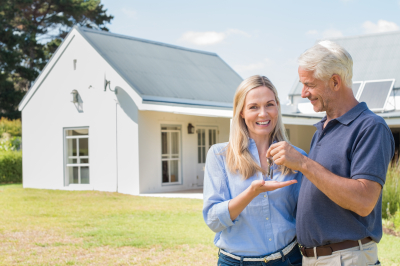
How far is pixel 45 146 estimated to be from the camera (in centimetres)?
1675

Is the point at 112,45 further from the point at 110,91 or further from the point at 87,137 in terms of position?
the point at 87,137

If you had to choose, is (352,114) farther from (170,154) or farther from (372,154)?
(170,154)

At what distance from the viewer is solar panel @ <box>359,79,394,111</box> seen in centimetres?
1481

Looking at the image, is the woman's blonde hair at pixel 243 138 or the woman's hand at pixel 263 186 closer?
the woman's hand at pixel 263 186

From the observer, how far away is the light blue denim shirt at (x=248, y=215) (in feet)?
7.73

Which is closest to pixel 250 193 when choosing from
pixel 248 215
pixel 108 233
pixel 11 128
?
pixel 248 215

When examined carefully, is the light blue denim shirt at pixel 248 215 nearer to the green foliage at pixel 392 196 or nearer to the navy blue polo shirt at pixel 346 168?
the navy blue polo shirt at pixel 346 168

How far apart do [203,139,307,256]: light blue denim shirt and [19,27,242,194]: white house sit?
10.5 m

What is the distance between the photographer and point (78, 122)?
52.0 ft

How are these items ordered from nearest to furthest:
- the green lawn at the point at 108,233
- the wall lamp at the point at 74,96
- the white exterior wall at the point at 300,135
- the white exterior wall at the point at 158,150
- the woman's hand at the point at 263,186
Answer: the woman's hand at the point at 263,186, the green lawn at the point at 108,233, the white exterior wall at the point at 158,150, the wall lamp at the point at 74,96, the white exterior wall at the point at 300,135

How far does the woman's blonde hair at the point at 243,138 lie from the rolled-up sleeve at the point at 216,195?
0.20 feet

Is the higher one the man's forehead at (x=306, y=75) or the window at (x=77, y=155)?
the man's forehead at (x=306, y=75)

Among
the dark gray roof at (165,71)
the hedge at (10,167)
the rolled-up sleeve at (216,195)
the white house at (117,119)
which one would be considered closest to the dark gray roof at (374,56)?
the dark gray roof at (165,71)

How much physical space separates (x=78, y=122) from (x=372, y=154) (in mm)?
14733
